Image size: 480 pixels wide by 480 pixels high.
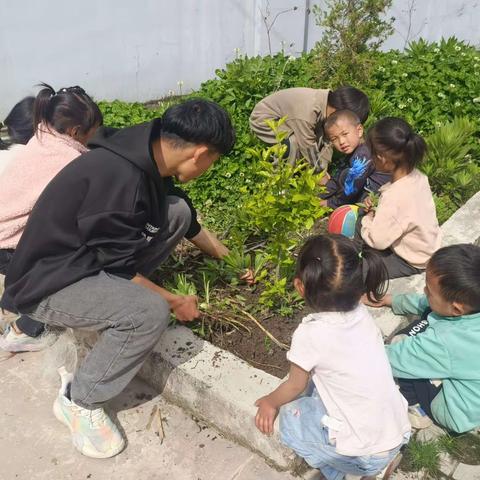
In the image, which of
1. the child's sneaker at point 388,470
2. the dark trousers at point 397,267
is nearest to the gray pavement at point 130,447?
the child's sneaker at point 388,470

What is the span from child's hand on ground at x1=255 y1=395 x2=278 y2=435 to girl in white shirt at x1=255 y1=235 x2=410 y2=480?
133 millimetres

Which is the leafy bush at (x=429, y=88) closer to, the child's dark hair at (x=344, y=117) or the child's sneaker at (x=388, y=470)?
the child's dark hair at (x=344, y=117)

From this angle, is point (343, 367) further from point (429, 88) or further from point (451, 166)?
point (429, 88)

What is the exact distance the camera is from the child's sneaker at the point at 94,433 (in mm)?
2207

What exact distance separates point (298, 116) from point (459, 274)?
2733 millimetres

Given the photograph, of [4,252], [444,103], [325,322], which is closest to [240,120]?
[444,103]

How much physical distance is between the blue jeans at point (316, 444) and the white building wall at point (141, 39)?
512 cm

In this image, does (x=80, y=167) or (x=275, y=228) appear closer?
(x=80, y=167)

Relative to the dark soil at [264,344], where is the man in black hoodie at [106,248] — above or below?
above

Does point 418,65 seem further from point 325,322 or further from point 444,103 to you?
point 325,322

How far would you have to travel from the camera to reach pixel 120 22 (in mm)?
6609

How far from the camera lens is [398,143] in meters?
3.03

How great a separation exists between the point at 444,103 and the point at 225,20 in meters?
4.00

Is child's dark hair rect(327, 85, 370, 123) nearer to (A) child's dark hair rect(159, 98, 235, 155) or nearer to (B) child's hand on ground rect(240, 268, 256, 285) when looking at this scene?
(B) child's hand on ground rect(240, 268, 256, 285)
